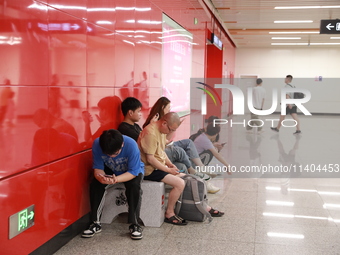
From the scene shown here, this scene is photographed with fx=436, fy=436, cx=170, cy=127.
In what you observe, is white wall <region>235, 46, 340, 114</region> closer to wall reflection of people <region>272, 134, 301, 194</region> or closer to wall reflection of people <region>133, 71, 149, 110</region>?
wall reflection of people <region>272, 134, 301, 194</region>

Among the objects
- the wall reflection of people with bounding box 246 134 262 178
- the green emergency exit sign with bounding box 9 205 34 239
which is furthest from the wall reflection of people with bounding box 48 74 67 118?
the wall reflection of people with bounding box 246 134 262 178

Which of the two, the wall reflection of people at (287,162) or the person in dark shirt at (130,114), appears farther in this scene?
the wall reflection of people at (287,162)

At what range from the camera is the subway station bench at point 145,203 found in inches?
165

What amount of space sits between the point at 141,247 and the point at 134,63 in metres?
2.42

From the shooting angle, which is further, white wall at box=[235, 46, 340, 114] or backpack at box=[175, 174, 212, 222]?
white wall at box=[235, 46, 340, 114]

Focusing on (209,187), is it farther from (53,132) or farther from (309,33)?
(309,33)

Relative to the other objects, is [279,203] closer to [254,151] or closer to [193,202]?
[193,202]

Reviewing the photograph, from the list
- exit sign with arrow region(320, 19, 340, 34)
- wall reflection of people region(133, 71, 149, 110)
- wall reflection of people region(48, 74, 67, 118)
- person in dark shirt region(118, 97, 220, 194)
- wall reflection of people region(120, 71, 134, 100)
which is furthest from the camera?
exit sign with arrow region(320, 19, 340, 34)

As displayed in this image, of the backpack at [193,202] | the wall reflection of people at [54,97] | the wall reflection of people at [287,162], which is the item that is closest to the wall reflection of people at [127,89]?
the backpack at [193,202]

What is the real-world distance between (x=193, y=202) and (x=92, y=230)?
107 centimetres

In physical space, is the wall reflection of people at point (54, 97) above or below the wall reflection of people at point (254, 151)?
above

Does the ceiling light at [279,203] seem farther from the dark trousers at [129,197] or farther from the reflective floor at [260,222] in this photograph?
the dark trousers at [129,197]

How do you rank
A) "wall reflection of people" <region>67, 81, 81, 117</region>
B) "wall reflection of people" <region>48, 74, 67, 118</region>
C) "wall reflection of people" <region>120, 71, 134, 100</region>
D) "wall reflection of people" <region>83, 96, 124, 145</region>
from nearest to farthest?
"wall reflection of people" <region>48, 74, 67, 118</region>, "wall reflection of people" <region>67, 81, 81, 117</region>, "wall reflection of people" <region>83, 96, 124, 145</region>, "wall reflection of people" <region>120, 71, 134, 100</region>

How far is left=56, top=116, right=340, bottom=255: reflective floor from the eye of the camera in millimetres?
3672
